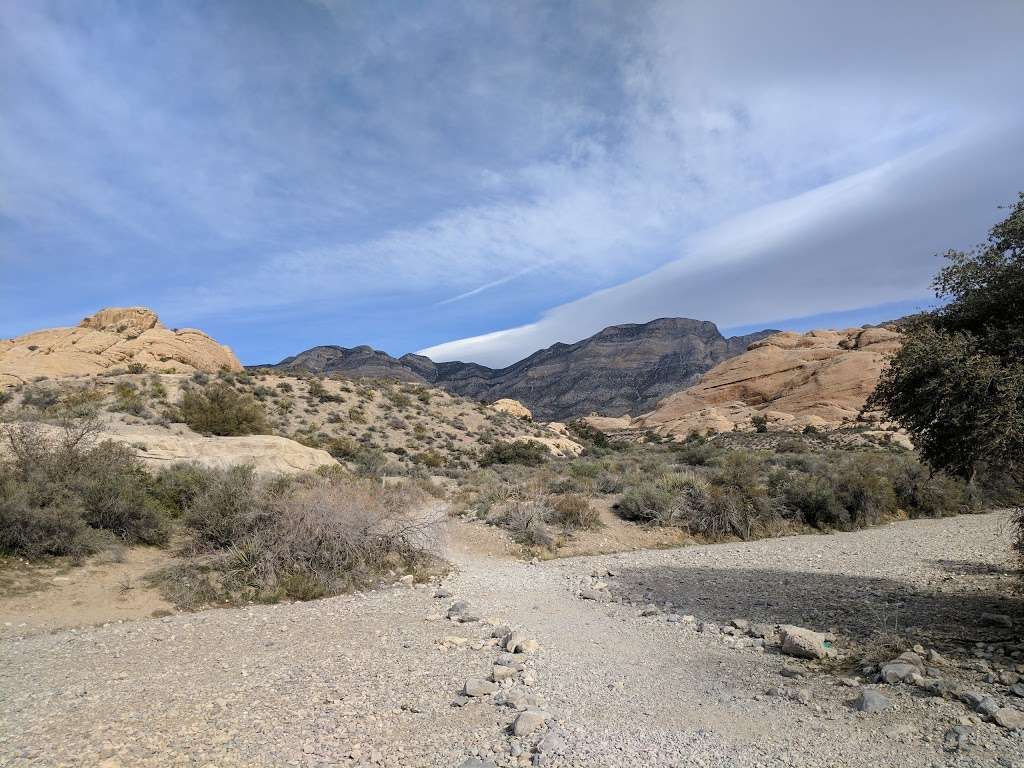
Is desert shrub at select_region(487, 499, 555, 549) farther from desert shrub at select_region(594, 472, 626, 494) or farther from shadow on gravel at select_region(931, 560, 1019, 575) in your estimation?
shadow on gravel at select_region(931, 560, 1019, 575)

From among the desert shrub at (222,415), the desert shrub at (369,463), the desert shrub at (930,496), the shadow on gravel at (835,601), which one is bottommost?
the desert shrub at (930,496)

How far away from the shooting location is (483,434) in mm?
37656

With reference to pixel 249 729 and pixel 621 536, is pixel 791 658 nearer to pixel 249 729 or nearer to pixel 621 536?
pixel 249 729

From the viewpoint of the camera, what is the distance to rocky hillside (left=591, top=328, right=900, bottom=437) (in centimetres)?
5375

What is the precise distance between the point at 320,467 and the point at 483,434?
2198 centimetres

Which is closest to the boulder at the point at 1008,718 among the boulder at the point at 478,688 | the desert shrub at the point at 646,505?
the boulder at the point at 478,688

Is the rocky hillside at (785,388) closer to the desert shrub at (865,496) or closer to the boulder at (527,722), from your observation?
the desert shrub at (865,496)

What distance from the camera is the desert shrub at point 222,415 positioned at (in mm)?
20844

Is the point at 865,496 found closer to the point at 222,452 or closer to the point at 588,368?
the point at 222,452

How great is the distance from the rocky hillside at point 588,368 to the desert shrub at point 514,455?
70441 mm

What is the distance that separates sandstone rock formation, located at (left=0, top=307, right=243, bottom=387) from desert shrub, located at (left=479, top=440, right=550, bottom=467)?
23.7 meters

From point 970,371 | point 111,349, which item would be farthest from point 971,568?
point 111,349

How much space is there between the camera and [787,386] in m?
62.1

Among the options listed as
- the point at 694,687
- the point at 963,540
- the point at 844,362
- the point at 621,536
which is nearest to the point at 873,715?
the point at 694,687
